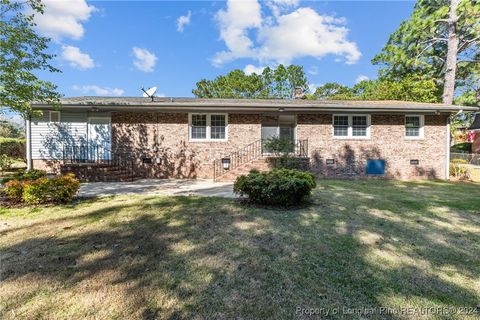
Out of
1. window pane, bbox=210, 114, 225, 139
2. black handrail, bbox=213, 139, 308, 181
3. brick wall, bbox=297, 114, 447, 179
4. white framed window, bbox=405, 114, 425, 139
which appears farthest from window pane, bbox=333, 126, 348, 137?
window pane, bbox=210, 114, 225, 139

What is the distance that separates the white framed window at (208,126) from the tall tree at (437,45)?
16.5 m

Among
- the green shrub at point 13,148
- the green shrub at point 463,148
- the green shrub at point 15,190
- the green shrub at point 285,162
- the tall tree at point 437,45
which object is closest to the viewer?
the green shrub at point 15,190

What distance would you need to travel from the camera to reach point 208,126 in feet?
37.6

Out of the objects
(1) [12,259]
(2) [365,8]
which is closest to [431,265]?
(1) [12,259]

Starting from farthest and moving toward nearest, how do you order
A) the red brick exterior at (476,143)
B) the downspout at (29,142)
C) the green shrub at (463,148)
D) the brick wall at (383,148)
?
1. the green shrub at (463,148)
2. the red brick exterior at (476,143)
3. the brick wall at (383,148)
4. the downspout at (29,142)

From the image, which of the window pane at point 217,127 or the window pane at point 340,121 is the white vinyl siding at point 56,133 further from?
the window pane at point 340,121

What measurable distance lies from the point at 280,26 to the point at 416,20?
10667 millimetres

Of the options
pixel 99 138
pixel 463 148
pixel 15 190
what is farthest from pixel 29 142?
pixel 463 148

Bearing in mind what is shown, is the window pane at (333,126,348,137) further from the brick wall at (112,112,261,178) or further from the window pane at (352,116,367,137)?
the brick wall at (112,112,261,178)

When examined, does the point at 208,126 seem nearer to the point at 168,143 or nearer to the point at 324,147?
the point at 168,143

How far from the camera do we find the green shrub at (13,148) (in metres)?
13.5

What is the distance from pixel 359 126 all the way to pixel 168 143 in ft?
29.6

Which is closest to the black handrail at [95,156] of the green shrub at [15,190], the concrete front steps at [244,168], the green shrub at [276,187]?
the concrete front steps at [244,168]

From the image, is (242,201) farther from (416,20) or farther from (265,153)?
(416,20)
